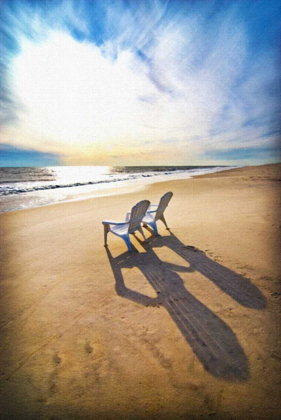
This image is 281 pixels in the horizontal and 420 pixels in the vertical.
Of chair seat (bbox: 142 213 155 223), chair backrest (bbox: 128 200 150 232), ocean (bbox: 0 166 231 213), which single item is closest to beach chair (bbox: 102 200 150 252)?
chair backrest (bbox: 128 200 150 232)

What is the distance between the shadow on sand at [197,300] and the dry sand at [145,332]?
1 centimetres

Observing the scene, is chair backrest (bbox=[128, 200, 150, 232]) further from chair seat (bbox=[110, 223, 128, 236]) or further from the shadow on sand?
the shadow on sand

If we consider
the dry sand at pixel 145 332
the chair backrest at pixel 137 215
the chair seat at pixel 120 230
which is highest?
the chair backrest at pixel 137 215

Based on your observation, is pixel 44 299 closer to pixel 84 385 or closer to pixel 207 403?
pixel 84 385

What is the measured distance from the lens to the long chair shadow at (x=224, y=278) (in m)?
2.50

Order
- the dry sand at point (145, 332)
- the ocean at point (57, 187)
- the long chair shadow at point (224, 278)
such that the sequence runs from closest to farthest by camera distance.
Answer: the dry sand at point (145, 332) < the long chair shadow at point (224, 278) < the ocean at point (57, 187)

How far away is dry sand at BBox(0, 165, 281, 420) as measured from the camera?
1573 mm

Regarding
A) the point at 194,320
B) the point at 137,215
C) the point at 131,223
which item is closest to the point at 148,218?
the point at 137,215

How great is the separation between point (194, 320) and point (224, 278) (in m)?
1.00

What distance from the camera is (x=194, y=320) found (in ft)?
7.39

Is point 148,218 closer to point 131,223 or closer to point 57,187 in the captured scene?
point 131,223

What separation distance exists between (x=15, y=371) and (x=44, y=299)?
104 centimetres

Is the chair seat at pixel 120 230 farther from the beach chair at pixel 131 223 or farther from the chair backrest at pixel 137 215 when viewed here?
the chair backrest at pixel 137 215

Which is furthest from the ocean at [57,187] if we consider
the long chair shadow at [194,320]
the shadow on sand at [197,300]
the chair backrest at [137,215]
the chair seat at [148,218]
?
the long chair shadow at [194,320]
